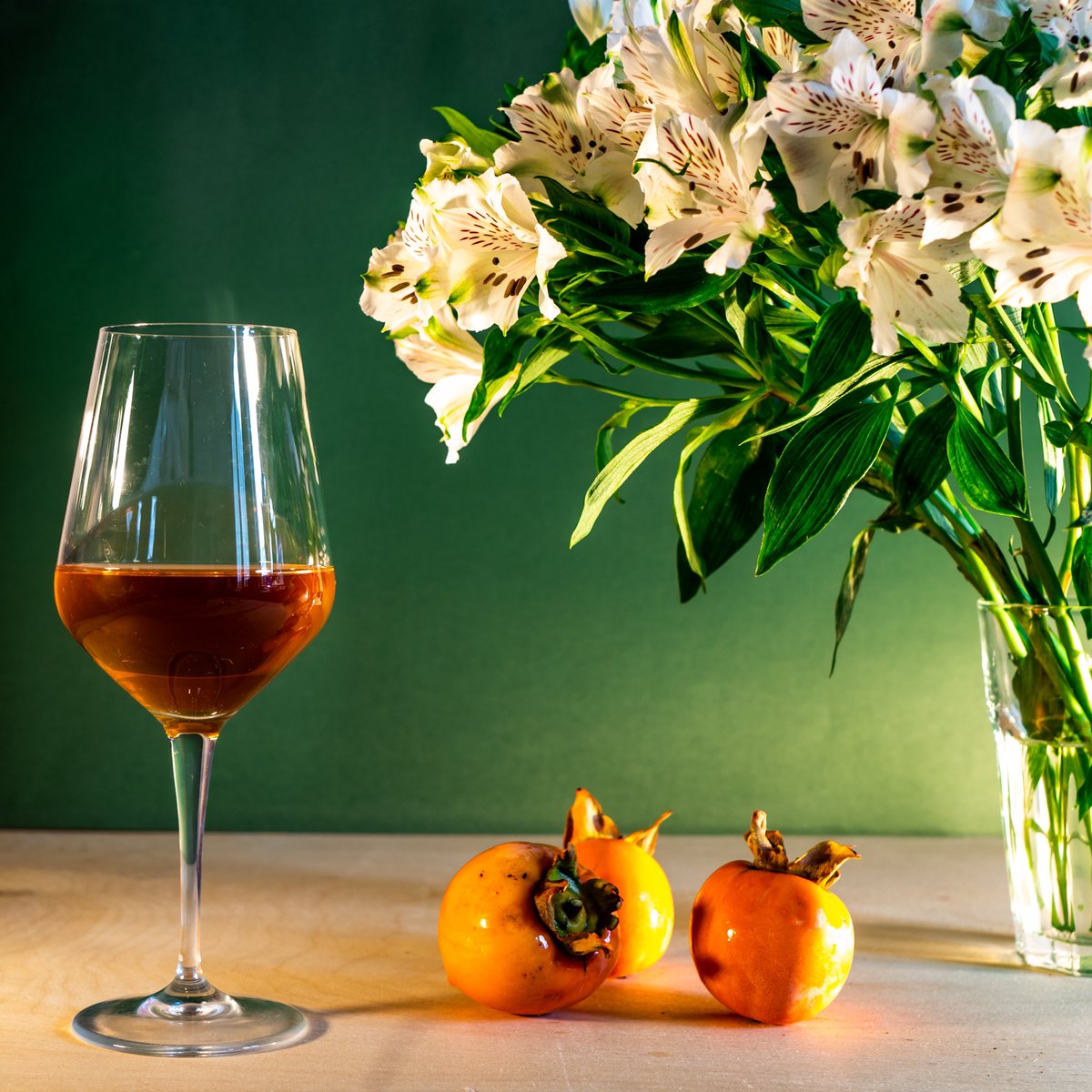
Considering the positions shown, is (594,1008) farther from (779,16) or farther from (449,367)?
(779,16)

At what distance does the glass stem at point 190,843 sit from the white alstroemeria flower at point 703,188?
0.32 m

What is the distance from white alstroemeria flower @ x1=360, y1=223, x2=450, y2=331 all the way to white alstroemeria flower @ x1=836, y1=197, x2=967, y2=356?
0.20 m

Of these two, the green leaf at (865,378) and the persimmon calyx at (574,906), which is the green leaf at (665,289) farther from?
the persimmon calyx at (574,906)

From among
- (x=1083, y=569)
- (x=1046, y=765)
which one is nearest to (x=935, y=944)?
(x=1046, y=765)

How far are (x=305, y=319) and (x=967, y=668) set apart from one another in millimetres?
722

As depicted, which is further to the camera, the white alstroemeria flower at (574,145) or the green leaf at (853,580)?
the green leaf at (853,580)

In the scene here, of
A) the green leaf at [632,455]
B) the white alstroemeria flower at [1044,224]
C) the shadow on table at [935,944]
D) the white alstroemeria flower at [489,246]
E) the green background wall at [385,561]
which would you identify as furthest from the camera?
the green background wall at [385,561]

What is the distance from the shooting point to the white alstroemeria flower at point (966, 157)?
0.51 meters

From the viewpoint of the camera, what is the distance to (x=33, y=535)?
1.22 meters

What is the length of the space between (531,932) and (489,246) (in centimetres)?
34

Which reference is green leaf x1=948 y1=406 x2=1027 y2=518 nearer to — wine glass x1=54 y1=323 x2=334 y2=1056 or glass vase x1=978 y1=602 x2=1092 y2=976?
glass vase x1=978 y1=602 x2=1092 y2=976

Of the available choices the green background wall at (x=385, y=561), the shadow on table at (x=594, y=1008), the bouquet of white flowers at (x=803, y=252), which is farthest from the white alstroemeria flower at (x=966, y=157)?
the green background wall at (x=385, y=561)

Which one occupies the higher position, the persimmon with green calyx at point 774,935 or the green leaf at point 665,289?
the green leaf at point 665,289

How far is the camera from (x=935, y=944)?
0.84m
